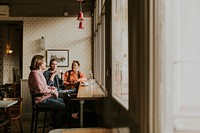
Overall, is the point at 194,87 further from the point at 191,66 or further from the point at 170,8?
the point at 170,8

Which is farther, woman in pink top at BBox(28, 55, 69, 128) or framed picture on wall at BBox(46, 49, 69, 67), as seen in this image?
framed picture on wall at BBox(46, 49, 69, 67)

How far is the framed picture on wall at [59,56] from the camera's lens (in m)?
7.80

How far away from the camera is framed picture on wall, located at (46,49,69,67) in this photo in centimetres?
780

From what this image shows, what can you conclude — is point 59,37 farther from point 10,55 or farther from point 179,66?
point 179,66

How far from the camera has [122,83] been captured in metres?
2.33

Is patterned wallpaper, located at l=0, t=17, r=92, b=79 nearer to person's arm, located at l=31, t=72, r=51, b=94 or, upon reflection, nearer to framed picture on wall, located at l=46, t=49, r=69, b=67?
framed picture on wall, located at l=46, t=49, r=69, b=67

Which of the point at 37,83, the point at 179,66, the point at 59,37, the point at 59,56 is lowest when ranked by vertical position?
Answer: the point at 37,83

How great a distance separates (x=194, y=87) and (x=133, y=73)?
38cm

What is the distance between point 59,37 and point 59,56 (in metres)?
0.55

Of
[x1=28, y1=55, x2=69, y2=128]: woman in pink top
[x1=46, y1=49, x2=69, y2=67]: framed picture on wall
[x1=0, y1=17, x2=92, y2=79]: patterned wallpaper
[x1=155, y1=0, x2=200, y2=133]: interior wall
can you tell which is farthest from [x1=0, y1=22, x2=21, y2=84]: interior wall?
[x1=155, y1=0, x2=200, y2=133]: interior wall

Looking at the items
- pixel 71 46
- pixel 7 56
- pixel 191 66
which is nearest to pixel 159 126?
pixel 191 66

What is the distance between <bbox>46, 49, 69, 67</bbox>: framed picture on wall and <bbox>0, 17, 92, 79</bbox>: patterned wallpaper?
11 centimetres

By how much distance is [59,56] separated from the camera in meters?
7.84

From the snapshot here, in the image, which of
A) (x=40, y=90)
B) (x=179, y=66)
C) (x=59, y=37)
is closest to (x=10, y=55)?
(x=59, y=37)
